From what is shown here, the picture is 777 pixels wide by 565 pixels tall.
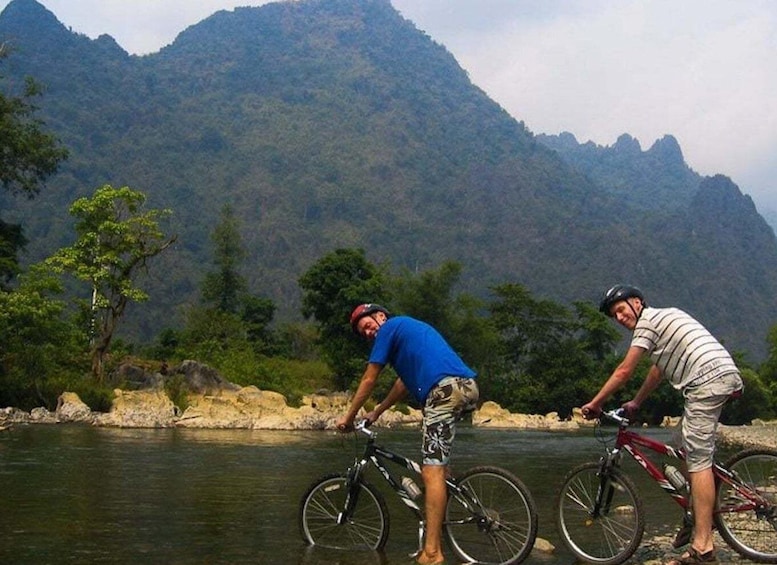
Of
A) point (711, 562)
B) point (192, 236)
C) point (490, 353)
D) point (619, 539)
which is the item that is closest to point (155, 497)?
point (619, 539)

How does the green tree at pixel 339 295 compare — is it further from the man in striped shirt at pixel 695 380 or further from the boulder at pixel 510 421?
the man in striped shirt at pixel 695 380

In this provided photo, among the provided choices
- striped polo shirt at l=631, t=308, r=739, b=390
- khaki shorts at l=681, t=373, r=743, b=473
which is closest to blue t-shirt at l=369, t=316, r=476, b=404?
striped polo shirt at l=631, t=308, r=739, b=390

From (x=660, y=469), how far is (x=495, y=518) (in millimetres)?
1416

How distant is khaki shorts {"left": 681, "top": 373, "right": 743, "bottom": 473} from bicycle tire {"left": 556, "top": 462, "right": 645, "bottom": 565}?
0.55 m

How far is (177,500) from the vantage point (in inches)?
372

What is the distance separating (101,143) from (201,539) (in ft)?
610

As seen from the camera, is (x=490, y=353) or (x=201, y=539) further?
(x=490, y=353)

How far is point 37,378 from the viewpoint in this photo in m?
27.8

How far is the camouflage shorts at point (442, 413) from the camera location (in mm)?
6023

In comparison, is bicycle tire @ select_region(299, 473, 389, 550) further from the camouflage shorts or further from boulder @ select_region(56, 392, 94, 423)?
boulder @ select_region(56, 392, 94, 423)

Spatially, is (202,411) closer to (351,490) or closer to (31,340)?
(31,340)

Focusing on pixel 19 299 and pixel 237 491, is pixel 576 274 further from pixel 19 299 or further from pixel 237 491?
pixel 237 491

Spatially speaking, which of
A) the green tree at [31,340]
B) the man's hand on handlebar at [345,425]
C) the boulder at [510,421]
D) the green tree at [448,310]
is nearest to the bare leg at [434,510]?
the man's hand on handlebar at [345,425]

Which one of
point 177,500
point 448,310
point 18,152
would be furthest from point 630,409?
point 448,310
